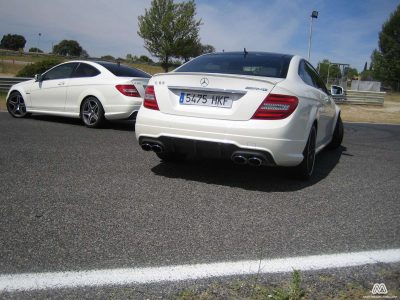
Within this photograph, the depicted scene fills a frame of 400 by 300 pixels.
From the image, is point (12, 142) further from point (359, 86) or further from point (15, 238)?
point (359, 86)

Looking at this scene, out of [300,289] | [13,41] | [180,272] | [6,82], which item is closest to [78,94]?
[180,272]

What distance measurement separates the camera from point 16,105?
957 centimetres

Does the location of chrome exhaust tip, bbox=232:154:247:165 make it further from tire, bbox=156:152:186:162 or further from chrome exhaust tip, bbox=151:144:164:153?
tire, bbox=156:152:186:162

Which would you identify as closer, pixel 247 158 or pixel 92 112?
pixel 247 158

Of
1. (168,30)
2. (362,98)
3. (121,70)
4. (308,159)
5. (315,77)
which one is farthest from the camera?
(168,30)

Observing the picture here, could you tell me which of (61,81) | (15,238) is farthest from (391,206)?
(61,81)

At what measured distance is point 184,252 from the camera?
2.72m

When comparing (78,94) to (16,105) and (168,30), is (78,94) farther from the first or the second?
(168,30)

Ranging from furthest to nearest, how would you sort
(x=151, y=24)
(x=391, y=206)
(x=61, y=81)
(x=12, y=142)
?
(x=151, y=24), (x=61, y=81), (x=12, y=142), (x=391, y=206)

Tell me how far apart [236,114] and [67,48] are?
375 ft

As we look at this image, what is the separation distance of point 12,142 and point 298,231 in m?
4.80

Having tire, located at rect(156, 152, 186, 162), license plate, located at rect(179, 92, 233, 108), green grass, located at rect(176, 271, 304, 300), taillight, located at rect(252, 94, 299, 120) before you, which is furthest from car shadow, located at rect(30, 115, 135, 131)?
green grass, located at rect(176, 271, 304, 300)

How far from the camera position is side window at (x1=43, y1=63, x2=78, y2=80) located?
8916 millimetres

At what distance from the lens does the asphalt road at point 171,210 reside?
107 inches
